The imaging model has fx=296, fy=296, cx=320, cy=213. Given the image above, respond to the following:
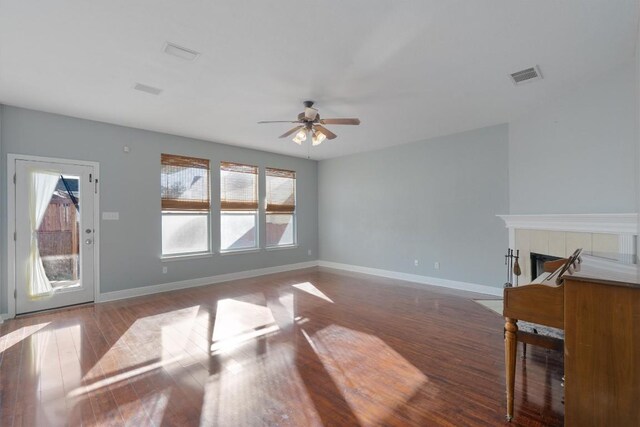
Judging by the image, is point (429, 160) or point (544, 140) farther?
point (429, 160)

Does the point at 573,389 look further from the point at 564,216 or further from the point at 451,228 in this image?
the point at 451,228

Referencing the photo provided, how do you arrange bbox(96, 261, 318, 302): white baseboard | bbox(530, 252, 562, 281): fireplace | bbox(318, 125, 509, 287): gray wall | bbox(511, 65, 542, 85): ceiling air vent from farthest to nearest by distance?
bbox(318, 125, 509, 287): gray wall
bbox(96, 261, 318, 302): white baseboard
bbox(530, 252, 562, 281): fireplace
bbox(511, 65, 542, 85): ceiling air vent

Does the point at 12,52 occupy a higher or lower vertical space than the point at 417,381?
higher

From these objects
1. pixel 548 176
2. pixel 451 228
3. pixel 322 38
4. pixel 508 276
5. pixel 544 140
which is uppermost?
pixel 322 38

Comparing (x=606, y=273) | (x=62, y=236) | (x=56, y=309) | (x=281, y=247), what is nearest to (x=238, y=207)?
(x=281, y=247)

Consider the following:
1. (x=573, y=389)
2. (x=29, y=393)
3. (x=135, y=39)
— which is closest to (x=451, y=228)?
(x=573, y=389)

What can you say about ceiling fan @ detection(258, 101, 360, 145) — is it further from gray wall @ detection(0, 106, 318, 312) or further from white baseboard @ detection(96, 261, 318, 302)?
white baseboard @ detection(96, 261, 318, 302)

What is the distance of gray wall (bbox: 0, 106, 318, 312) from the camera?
396 centimetres

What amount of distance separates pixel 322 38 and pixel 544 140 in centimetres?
328

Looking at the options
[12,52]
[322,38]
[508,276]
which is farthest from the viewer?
[508,276]

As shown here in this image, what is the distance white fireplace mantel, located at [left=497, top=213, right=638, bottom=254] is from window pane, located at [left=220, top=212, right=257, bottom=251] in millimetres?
4870

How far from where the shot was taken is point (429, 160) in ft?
18.3

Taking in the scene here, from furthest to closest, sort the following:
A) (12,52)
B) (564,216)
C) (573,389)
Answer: (564,216)
(12,52)
(573,389)

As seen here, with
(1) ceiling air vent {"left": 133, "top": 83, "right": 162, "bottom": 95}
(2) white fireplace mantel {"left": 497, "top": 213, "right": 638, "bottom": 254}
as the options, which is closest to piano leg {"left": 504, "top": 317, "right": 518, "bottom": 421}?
(2) white fireplace mantel {"left": 497, "top": 213, "right": 638, "bottom": 254}
